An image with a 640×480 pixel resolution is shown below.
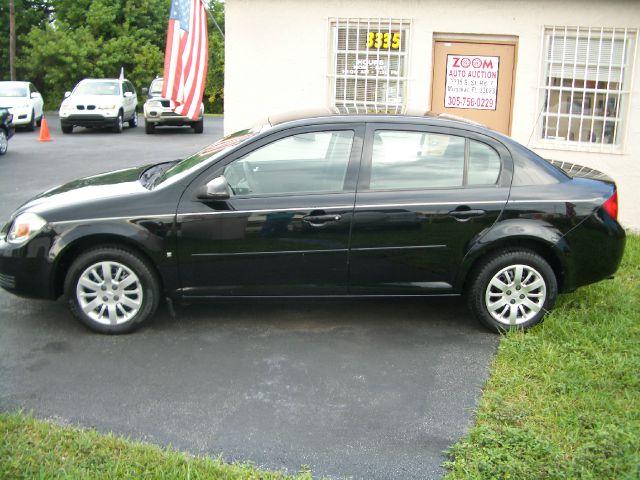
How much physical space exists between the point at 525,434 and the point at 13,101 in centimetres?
2166

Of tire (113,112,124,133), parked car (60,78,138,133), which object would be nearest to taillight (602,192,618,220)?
parked car (60,78,138,133)

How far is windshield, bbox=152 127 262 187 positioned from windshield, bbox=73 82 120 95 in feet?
59.5

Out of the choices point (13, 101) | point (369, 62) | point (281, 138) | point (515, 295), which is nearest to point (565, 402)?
point (515, 295)

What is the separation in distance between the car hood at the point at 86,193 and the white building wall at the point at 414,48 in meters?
3.53

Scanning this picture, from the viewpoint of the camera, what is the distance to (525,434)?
13.3ft

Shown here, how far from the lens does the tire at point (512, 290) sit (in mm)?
5551

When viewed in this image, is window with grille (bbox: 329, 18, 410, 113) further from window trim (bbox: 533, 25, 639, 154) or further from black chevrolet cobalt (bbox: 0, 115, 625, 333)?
black chevrolet cobalt (bbox: 0, 115, 625, 333)

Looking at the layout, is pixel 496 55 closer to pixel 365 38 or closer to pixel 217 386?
pixel 365 38

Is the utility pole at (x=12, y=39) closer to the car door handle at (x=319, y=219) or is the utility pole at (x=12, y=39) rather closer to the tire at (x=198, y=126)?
the tire at (x=198, y=126)

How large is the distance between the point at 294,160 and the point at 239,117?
13.4 feet

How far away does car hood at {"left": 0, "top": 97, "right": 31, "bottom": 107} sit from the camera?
2219 cm

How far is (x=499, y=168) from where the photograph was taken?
5.62 m

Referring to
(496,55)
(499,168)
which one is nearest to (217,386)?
(499,168)

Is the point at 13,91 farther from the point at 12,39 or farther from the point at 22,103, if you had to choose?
the point at 12,39
